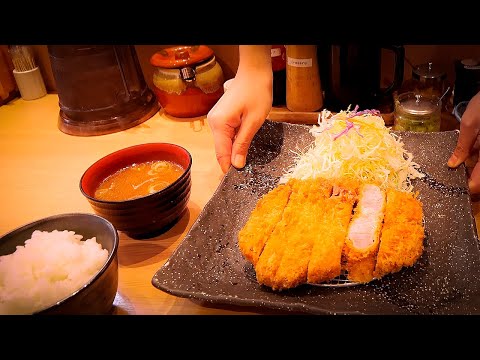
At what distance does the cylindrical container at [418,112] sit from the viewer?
6.55 ft

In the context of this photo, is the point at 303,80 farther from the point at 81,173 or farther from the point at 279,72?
the point at 81,173

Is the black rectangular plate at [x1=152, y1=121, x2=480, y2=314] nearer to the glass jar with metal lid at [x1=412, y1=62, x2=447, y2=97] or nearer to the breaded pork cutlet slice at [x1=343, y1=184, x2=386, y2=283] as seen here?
the breaded pork cutlet slice at [x1=343, y1=184, x2=386, y2=283]

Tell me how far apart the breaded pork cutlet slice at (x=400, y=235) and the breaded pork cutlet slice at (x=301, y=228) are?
0.68 feet

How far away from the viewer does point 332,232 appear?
4.57 feet

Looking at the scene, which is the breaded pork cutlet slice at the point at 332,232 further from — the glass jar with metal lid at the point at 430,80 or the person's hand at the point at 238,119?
the glass jar with metal lid at the point at 430,80

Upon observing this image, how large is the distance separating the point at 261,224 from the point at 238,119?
2.02ft

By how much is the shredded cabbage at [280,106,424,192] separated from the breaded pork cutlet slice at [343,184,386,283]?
0.22 meters

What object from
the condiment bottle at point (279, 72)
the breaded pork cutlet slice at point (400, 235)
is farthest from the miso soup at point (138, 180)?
the condiment bottle at point (279, 72)

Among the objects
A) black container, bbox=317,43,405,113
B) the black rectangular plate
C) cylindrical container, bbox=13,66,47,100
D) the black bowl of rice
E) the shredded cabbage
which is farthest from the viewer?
cylindrical container, bbox=13,66,47,100

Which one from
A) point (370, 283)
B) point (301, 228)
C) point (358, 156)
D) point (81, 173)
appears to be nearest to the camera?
point (370, 283)

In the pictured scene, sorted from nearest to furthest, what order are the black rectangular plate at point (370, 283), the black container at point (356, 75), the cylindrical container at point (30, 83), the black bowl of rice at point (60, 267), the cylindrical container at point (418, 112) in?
the black bowl of rice at point (60, 267)
the black rectangular plate at point (370, 283)
the cylindrical container at point (418, 112)
the black container at point (356, 75)
the cylindrical container at point (30, 83)

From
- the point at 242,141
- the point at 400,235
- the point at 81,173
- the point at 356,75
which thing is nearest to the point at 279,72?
the point at 356,75

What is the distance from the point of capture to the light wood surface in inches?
55.4

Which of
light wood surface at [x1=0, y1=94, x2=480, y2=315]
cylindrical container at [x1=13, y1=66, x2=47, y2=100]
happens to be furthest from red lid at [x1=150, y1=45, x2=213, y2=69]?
cylindrical container at [x1=13, y1=66, x2=47, y2=100]
